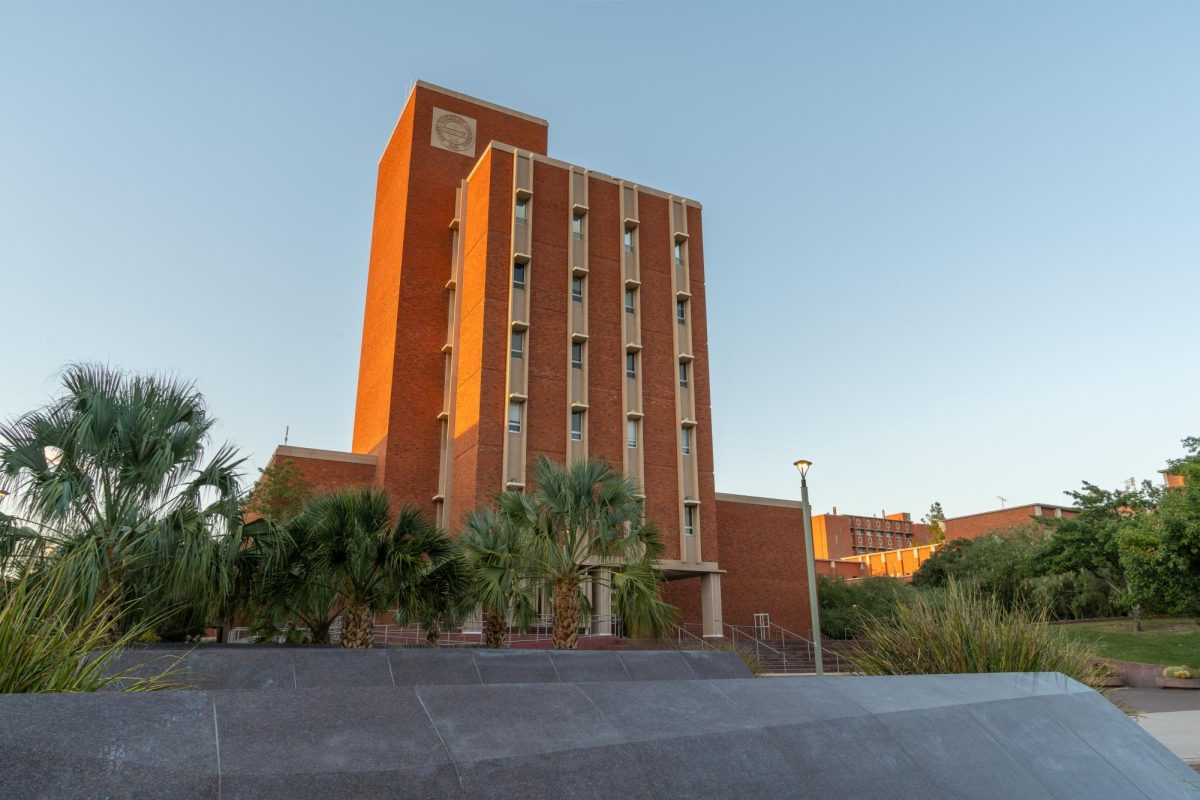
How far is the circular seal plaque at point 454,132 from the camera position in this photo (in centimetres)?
4031

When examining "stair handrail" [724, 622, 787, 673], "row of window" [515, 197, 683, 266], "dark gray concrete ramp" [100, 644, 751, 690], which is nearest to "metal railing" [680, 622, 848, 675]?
"stair handrail" [724, 622, 787, 673]

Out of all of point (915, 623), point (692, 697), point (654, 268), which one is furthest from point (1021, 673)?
point (654, 268)

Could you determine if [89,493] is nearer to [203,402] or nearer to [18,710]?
[203,402]

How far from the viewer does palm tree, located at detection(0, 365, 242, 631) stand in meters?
12.0

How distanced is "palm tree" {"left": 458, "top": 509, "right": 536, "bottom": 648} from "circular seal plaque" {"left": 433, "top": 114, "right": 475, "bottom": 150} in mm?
25729

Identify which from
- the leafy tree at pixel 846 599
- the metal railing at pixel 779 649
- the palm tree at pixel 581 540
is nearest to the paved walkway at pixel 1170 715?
the metal railing at pixel 779 649

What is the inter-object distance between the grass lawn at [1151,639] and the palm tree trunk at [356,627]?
69.2 ft

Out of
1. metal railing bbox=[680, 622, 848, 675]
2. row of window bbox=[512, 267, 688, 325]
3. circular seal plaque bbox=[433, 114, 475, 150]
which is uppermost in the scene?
circular seal plaque bbox=[433, 114, 475, 150]

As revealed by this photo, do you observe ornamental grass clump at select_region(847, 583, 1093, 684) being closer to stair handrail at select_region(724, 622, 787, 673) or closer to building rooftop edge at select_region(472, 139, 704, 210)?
stair handrail at select_region(724, 622, 787, 673)

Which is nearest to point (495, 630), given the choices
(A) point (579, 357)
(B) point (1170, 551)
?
(A) point (579, 357)

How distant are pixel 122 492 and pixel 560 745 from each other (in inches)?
459

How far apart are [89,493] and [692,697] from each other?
1140cm

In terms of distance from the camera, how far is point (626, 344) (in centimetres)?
3478

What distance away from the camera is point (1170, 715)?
53.5 feet
